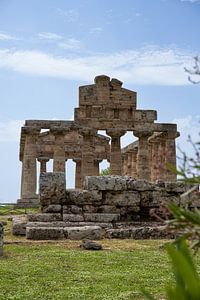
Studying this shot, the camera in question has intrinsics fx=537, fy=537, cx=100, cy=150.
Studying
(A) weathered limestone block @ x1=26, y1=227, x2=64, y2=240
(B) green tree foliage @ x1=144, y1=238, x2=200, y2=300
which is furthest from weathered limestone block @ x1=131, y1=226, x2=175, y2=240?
(B) green tree foliage @ x1=144, y1=238, x2=200, y2=300

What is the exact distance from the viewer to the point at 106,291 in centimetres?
738

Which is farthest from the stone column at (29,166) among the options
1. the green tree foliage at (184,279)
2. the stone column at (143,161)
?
the green tree foliage at (184,279)

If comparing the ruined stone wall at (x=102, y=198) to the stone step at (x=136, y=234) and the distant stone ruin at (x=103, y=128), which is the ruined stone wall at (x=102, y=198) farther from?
the distant stone ruin at (x=103, y=128)

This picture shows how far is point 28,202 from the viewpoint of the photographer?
38750 millimetres

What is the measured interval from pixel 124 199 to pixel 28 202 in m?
22.1

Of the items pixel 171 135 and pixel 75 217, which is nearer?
pixel 75 217

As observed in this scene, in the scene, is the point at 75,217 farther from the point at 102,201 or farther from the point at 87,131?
the point at 87,131

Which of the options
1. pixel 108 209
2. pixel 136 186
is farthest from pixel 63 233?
pixel 136 186

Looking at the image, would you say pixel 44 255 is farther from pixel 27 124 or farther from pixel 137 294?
pixel 27 124

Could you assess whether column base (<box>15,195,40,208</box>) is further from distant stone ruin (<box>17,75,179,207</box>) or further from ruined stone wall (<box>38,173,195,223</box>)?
ruined stone wall (<box>38,173,195,223</box>)

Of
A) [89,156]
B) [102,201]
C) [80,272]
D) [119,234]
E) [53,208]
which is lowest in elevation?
[80,272]

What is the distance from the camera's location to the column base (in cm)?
3783

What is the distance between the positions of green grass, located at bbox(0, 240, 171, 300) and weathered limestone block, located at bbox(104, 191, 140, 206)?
4.52m

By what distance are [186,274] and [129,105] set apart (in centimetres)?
3987
